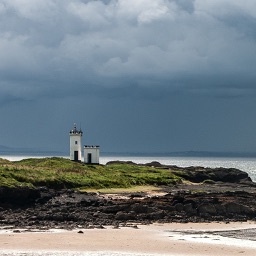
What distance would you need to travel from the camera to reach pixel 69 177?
245ft

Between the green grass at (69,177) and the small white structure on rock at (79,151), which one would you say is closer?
the green grass at (69,177)

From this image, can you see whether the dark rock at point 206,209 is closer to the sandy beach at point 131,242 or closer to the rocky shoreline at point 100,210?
the rocky shoreline at point 100,210

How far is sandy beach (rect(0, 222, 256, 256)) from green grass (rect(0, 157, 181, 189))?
61.3 ft

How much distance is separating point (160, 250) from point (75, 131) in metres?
71.1

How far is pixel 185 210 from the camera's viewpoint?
176 ft

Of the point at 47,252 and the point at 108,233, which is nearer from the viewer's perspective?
the point at 47,252

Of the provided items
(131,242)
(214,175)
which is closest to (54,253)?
(131,242)

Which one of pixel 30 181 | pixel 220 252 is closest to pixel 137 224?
pixel 220 252

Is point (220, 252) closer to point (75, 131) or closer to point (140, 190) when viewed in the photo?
point (140, 190)

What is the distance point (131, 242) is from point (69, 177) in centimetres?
3586

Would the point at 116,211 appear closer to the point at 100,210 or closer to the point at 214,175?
the point at 100,210

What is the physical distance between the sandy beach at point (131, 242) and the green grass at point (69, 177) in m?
18.7

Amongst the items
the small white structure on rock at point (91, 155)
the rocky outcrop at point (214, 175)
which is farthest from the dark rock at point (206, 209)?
the small white structure on rock at point (91, 155)

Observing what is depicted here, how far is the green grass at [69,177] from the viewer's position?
222 ft
